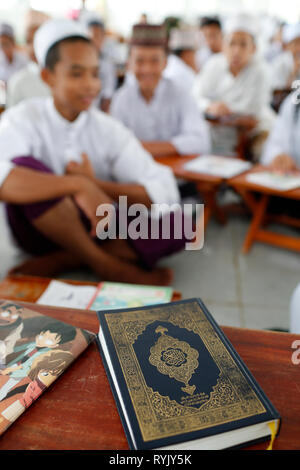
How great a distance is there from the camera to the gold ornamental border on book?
0.49 meters

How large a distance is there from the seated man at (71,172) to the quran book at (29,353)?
924 mm

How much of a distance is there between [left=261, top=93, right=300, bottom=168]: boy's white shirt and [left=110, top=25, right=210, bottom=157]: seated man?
1.42ft

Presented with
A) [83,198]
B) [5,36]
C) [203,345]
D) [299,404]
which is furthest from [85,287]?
[5,36]

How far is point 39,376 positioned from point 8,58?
5371mm

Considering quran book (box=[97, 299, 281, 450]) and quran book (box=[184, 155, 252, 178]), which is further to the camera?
quran book (box=[184, 155, 252, 178])

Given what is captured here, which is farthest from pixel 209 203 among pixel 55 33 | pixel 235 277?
pixel 55 33

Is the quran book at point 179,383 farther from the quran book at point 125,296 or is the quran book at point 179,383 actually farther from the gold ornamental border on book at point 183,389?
the quran book at point 125,296

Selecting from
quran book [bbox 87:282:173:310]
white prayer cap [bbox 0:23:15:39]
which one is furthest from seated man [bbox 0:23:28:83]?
quran book [bbox 87:282:173:310]

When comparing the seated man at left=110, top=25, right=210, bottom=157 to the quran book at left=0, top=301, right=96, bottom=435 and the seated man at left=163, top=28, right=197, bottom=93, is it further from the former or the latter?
the quran book at left=0, top=301, right=96, bottom=435

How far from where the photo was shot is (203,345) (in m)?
0.63

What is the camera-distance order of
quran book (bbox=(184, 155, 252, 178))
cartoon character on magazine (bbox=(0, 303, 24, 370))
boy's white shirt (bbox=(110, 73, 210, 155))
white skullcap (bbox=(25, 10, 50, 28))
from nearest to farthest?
cartoon character on magazine (bbox=(0, 303, 24, 370))
quran book (bbox=(184, 155, 252, 178))
boy's white shirt (bbox=(110, 73, 210, 155))
white skullcap (bbox=(25, 10, 50, 28))

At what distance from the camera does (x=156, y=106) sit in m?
2.70

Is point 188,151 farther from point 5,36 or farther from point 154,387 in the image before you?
point 5,36

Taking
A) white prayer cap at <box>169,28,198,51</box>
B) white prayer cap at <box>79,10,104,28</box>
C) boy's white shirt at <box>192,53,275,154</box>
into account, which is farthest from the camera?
white prayer cap at <box>79,10,104,28</box>
